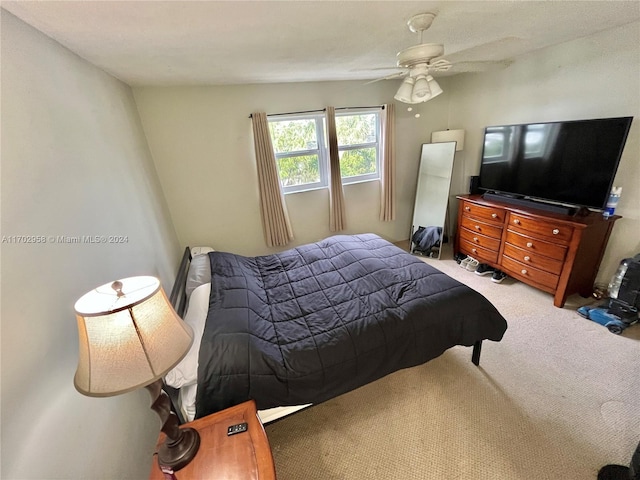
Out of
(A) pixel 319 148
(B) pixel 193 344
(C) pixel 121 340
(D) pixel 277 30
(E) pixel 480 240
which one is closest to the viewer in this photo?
(C) pixel 121 340

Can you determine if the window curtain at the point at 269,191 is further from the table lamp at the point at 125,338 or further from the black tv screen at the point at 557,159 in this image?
the black tv screen at the point at 557,159

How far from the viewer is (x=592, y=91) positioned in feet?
7.43

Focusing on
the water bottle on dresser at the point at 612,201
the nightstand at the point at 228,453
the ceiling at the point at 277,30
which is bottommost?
the nightstand at the point at 228,453

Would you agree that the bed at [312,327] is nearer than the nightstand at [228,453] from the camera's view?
No

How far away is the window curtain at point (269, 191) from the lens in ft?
9.39

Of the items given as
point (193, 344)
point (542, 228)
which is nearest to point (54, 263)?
point (193, 344)

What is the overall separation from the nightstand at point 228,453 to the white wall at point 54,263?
273 millimetres

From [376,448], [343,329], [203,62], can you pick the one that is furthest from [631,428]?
[203,62]

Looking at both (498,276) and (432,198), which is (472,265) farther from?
(432,198)

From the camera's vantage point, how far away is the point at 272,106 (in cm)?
293

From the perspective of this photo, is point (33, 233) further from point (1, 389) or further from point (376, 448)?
point (376, 448)

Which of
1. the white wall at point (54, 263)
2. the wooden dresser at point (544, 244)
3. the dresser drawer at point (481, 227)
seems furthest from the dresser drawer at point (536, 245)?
the white wall at point (54, 263)

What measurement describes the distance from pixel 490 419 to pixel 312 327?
1166 millimetres

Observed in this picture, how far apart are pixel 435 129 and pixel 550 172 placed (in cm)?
164
